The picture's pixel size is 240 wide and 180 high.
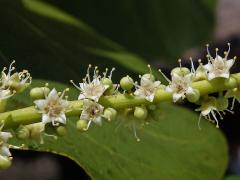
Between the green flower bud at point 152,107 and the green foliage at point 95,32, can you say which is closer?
the green flower bud at point 152,107

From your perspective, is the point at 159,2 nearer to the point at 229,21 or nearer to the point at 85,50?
the point at 85,50

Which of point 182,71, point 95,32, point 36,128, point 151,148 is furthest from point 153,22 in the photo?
point 36,128

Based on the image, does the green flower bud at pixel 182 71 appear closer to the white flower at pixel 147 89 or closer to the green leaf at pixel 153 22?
the white flower at pixel 147 89

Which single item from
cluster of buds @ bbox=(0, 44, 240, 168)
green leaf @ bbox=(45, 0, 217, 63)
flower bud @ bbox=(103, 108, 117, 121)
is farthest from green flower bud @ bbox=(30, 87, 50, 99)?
green leaf @ bbox=(45, 0, 217, 63)

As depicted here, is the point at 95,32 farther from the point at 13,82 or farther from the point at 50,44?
the point at 13,82

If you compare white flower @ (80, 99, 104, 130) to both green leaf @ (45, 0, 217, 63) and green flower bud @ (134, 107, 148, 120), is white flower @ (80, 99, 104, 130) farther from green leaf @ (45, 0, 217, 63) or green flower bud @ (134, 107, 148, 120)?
green leaf @ (45, 0, 217, 63)

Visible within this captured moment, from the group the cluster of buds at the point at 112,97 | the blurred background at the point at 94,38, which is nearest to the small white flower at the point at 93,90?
the cluster of buds at the point at 112,97
